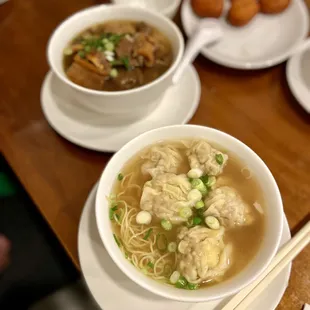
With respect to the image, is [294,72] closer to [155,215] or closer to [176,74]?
[176,74]

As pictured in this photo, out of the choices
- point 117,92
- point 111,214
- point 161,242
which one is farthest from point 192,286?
point 117,92

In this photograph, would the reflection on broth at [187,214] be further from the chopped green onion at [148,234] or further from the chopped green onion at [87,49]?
the chopped green onion at [87,49]

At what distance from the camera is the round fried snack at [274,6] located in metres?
1.49

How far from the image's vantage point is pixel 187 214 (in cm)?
92

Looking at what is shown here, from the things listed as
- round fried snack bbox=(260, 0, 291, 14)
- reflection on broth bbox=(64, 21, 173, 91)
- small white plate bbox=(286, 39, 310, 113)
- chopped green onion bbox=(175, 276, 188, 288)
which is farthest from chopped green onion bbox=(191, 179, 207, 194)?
round fried snack bbox=(260, 0, 291, 14)

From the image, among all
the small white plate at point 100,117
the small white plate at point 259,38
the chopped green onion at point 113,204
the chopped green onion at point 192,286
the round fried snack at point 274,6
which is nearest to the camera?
the chopped green onion at point 192,286

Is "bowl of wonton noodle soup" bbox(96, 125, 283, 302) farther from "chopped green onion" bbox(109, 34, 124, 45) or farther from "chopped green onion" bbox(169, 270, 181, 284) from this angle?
"chopped green onion" bbox(109, 34, 124, 45)

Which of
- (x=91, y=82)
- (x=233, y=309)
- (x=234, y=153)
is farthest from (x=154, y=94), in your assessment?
(x=233, y=309)

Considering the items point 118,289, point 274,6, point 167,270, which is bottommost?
point 118,289

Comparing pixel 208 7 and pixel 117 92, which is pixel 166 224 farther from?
pixel 208 7

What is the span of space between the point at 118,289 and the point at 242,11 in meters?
1.05

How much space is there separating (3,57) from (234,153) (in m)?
0.93

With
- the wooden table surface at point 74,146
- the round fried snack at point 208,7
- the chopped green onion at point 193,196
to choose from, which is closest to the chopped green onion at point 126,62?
the wooden table surface at point 74,146

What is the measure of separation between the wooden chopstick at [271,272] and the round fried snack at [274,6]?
88 cm
